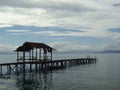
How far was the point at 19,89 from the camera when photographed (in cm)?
4575

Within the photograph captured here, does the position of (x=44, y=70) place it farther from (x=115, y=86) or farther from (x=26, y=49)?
(x=115, y=86)

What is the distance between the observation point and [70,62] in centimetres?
10538

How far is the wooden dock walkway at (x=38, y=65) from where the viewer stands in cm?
6806

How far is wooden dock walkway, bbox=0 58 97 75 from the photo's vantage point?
68.1 m

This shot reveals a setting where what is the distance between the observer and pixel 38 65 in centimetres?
8738

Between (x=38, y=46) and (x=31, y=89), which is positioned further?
(x=38, y=46)

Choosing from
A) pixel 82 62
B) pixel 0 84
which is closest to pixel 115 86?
pixel 0 84

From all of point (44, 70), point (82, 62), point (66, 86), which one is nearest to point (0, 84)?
point (66, 86)

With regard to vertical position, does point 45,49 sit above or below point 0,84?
above

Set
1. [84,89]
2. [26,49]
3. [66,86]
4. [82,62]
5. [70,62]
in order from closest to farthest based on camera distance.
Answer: [84,89], [66,86], [26,49], [70,62], [82,62]

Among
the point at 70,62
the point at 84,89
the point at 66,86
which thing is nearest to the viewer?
the point at 84,89

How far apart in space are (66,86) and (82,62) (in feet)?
231

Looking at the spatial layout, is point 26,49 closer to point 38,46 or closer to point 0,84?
point 38,46

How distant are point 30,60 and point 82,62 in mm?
49056
